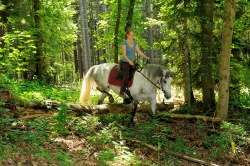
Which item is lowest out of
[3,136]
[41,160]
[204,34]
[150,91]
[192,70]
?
[41,160]

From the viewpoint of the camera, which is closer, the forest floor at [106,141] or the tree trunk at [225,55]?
the forest floor at [106,141]

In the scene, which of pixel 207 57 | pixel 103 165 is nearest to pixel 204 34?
pixel 207 57

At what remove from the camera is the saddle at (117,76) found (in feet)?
26.5

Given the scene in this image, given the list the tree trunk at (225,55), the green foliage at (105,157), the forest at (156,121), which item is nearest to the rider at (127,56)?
the forest at (156,121)

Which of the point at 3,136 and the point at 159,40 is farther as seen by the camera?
the point at 159,40

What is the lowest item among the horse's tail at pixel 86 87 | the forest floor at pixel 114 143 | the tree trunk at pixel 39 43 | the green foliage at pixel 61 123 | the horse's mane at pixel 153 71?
the forest floor at pixel 114 143

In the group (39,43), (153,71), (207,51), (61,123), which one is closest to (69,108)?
(61,123)

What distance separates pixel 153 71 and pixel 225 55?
7.68 feet

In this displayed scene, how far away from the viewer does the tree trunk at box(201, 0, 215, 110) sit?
31.6ft

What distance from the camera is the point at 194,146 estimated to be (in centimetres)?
688

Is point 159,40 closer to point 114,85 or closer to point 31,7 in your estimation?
point 114,85

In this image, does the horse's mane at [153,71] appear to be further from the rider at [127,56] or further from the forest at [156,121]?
the forest at [156,121]

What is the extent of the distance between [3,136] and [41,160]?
1.14m

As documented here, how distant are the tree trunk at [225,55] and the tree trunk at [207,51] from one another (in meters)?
1.51
